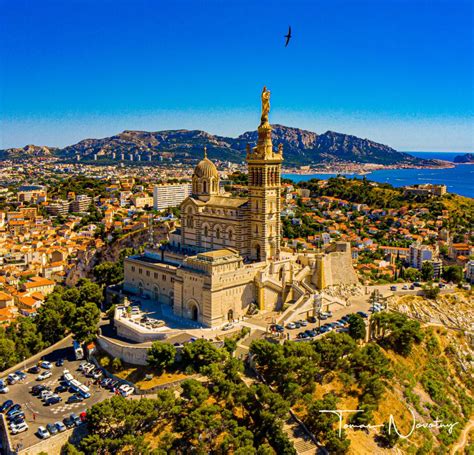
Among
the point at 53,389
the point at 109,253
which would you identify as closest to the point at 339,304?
the point at 53,389

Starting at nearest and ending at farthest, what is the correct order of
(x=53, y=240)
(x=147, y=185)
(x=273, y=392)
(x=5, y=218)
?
(x=273, y=392) < (x=53, y=240) < (x=5, y=218) < (x=147, y=185)

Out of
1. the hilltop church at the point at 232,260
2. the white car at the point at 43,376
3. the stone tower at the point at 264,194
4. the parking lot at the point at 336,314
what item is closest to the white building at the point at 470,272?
the hilltop church at the point at 232,260

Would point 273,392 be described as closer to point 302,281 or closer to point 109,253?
point 302,281

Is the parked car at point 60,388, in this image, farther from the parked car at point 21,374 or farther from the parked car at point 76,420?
the parked car at point 76,420

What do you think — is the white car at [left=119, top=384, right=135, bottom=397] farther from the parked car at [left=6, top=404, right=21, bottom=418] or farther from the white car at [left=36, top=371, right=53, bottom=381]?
the white car at [left=36, top=371, right=53, bottom=381]

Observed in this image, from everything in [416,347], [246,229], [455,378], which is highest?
[246,229]

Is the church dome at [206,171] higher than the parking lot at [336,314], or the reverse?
the church dome at [206,171]

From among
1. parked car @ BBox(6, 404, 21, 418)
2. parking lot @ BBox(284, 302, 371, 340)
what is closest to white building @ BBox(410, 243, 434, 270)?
parking lot @ BBox(284, 302, 371, 340)
